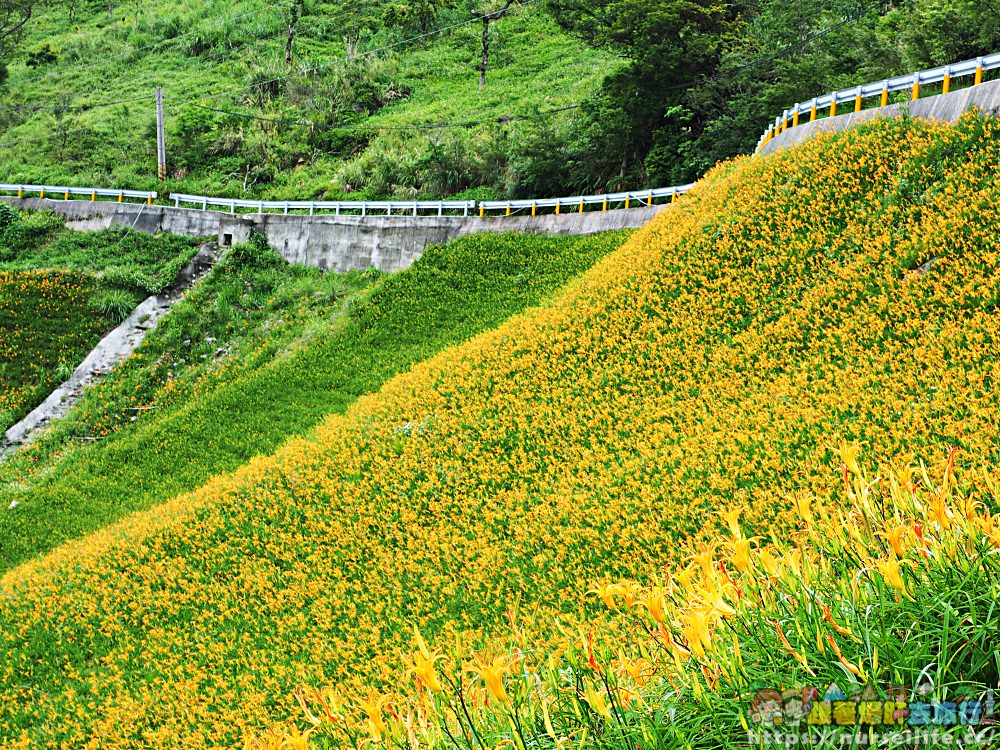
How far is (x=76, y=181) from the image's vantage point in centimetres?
3838

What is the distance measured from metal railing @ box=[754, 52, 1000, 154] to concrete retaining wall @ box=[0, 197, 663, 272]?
411cm

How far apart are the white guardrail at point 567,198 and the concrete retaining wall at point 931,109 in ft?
1.13

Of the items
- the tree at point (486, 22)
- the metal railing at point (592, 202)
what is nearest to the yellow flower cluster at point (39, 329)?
the metal railing at point (592, 202)

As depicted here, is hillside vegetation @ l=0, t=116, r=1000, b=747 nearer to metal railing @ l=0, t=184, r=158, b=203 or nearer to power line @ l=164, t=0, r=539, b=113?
metal railing @ l=0, t=184, r=158, b=203

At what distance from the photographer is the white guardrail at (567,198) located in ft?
47.4

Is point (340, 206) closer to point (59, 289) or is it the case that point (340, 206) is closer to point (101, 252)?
point (101, 252)

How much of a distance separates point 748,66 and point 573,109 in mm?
8892

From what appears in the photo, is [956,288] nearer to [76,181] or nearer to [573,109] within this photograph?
[573,109]

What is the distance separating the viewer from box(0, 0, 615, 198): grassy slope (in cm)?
3809

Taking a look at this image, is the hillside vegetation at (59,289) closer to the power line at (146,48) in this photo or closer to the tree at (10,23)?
the power line at (146,48)

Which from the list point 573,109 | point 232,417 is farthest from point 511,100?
point 232,417

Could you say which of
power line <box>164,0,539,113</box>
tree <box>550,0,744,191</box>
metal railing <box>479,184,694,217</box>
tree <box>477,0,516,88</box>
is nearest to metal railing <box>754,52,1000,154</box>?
metal railing <box>479,184,694,217</box>

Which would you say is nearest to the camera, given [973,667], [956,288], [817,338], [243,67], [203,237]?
[973,667]

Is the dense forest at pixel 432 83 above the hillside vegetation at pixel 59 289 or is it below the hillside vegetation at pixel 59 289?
above
